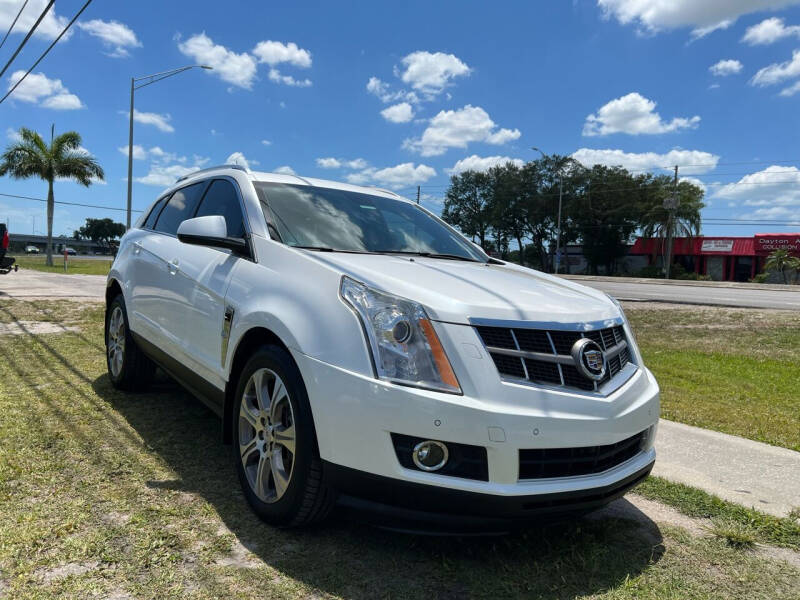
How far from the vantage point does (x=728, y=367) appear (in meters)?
7.57

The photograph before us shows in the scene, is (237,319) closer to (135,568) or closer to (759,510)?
(135,568)

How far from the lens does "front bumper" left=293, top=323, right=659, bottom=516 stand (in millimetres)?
2273

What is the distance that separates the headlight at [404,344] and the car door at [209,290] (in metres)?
1.13

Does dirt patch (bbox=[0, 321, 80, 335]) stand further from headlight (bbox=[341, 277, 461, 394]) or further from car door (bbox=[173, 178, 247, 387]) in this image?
headlight (bbox=[341, 277, 461, 394])

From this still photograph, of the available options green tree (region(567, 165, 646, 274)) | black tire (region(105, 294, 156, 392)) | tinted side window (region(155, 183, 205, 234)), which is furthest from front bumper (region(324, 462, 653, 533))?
green tree (region(567, 165, 646, 274))

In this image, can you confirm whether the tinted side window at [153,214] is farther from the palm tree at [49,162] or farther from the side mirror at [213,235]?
the palm tree at [49,162]

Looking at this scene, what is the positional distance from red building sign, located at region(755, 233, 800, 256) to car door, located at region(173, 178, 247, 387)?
178 ft

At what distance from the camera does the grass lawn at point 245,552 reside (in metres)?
2.36

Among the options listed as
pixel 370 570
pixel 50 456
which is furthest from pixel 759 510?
pixel 50 456

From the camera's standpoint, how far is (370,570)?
249cm

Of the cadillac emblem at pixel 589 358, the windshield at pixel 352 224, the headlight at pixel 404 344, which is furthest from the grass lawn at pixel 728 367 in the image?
the headlight at pixel 404 344

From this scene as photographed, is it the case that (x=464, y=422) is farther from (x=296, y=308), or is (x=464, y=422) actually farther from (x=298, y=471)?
(x=296, y=308)

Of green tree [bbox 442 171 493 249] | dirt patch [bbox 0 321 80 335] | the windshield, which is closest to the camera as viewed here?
the windshield

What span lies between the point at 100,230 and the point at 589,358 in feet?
442
